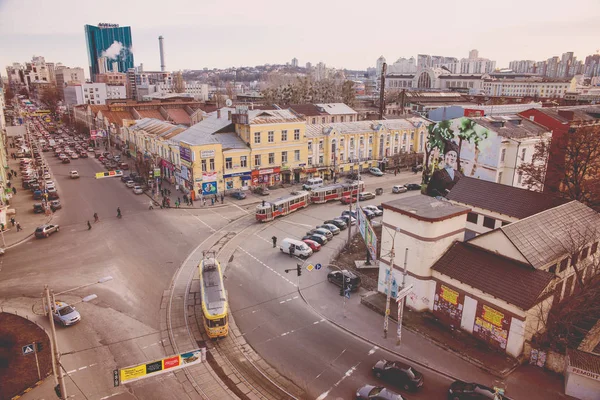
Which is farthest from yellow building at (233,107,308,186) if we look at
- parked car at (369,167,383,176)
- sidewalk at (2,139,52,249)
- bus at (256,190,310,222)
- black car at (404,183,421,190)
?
sidewalk at (2,139,52,249)

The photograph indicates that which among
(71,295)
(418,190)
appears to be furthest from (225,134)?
(71,295)

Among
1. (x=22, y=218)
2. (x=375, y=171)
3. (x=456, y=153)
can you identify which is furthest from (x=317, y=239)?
(x=22, y=218)

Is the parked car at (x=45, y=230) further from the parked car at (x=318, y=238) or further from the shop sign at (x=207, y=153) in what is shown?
the parked car at (x=318, y=238)

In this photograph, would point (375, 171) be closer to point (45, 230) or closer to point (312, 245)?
point (312, 245)

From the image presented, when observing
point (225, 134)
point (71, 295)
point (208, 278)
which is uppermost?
point (225, 134)

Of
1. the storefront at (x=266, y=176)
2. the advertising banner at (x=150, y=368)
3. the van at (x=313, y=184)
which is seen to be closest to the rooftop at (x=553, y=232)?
the advertising banner at (x=150, y=368)

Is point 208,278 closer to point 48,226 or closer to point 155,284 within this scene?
point 155,284
